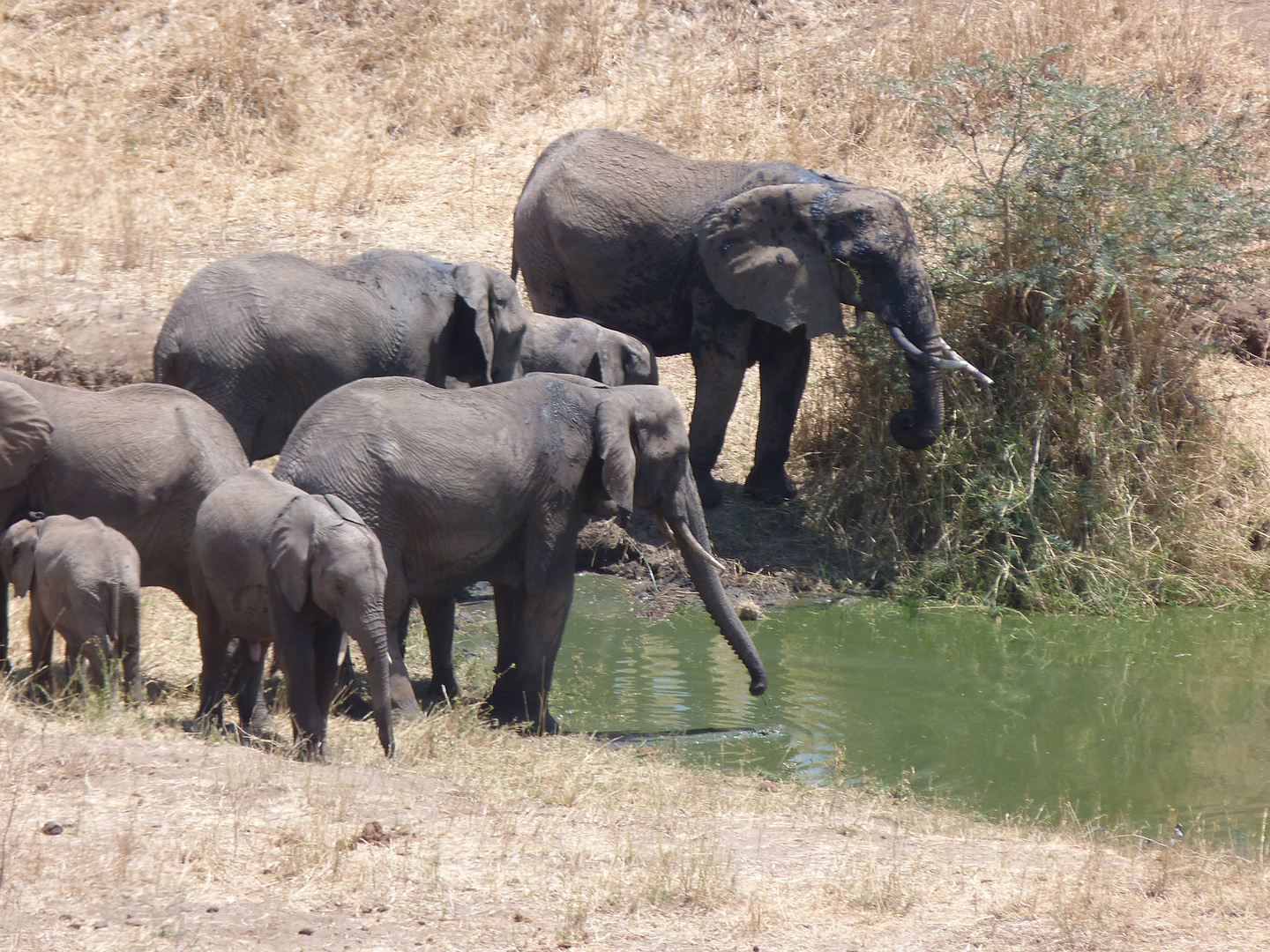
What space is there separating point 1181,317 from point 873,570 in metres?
3.23

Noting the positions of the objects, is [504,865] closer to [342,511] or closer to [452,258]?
[342,511]

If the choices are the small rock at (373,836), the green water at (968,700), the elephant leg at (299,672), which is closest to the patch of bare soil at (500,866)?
the small rock at (373,836)

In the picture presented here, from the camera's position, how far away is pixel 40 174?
679 inches

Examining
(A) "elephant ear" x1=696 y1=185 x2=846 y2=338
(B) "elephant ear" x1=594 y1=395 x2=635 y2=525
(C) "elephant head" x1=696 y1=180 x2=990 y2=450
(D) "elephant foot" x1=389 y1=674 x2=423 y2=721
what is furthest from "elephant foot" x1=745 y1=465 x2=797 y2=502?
(D) "elephant foot" x1=389 y1=674 x2=423 y2=721

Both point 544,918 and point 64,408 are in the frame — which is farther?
point 64,408

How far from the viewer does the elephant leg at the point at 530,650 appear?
8148 millimetres

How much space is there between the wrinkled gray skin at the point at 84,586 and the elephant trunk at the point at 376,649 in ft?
3.67

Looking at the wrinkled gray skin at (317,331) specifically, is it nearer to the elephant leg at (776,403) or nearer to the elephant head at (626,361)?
the elephant head at (626,361)

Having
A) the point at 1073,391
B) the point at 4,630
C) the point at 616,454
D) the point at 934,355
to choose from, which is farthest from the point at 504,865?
the point at 1073,391

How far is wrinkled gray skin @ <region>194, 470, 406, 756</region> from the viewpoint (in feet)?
21.5

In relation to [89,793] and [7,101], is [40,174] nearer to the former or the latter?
[7,101]

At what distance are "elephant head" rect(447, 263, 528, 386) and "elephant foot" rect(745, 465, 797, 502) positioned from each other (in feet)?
9.20

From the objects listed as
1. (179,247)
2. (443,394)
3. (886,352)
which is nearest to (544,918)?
(443,394)

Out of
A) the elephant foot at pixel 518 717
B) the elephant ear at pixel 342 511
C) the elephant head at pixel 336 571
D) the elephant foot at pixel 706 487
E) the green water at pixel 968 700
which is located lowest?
the green water at pixel 968 700
